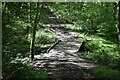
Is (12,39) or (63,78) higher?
(12,39)

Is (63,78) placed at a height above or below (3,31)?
below

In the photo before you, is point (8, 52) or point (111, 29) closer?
point (8, 52)

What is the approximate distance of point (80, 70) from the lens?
7012 mm

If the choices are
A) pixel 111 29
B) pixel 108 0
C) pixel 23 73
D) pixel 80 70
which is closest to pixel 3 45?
pixel 23 73

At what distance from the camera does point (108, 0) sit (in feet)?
28.7

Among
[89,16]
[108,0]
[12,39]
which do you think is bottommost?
[12,39]

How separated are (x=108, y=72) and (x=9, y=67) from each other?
416 cm

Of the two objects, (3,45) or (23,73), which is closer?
(3,45)

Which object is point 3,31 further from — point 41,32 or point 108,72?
point 41,32

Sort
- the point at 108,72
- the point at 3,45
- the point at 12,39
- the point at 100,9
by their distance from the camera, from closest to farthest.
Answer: the point at 108,72 < the point at 3,45 < the point at 12,39 < the point at 100,9

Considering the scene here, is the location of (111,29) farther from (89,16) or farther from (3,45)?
(3,45)

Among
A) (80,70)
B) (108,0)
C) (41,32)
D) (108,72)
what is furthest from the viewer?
(41,32)

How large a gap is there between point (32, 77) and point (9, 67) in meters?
0.92

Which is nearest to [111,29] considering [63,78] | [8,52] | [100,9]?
[100,9]
